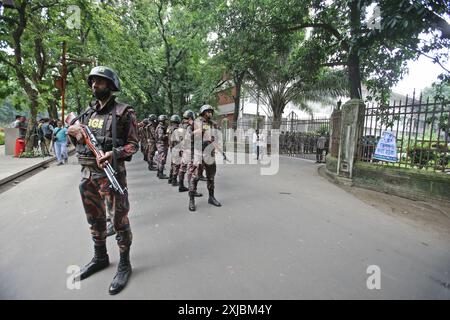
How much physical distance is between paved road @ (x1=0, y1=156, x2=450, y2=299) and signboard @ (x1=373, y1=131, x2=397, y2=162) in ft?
5.80

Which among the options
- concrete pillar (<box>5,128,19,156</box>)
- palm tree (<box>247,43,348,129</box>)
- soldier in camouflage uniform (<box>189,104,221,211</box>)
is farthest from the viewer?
palm tree (<box>247,43,348,129</box>)

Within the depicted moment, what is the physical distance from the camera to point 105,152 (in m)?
2.46

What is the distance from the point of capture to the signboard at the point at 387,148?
6.16 metres

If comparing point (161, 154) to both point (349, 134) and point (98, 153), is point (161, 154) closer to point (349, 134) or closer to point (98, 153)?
point (98, 153)

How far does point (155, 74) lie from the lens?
17797mm

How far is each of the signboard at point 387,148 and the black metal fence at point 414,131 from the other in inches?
3.4

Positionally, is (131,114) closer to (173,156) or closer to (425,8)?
(173,156)

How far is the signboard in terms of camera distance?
20.2 feet

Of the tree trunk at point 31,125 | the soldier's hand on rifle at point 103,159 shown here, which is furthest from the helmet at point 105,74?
the tree trunk at point 31,125

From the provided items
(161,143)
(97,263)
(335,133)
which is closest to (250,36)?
(335,133)

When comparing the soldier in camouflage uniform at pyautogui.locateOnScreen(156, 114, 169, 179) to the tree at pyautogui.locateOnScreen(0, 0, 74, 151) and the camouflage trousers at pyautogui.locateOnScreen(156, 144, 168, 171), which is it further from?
the tree at pyautogui.locateOnScreen(0, 0, 74, 151)

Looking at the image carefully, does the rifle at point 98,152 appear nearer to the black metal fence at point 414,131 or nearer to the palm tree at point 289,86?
the black metal fence at point 414,131

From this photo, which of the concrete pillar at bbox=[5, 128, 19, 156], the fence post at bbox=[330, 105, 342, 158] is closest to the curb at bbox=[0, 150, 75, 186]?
the concrete pillar at bbox=[5, 128, 19, 156]
